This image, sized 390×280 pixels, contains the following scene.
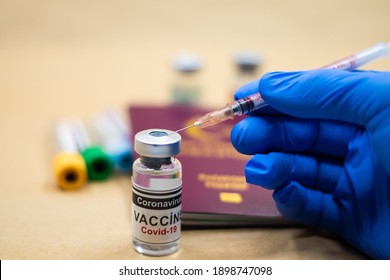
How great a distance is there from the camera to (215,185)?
1041 mm

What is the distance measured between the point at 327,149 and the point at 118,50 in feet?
4.19

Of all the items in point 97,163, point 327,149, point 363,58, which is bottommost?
point 97,163

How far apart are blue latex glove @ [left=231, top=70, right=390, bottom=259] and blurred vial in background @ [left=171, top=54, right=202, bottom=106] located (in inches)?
26.0

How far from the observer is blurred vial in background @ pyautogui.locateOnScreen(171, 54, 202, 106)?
161 centimetres

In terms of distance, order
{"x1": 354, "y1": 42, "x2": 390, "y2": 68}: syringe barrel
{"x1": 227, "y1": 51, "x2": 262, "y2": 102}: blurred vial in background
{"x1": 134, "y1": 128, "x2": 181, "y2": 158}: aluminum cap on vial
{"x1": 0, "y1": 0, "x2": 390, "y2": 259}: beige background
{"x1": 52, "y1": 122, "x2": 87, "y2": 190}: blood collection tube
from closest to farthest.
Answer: {"x1": 134, "y1": 128, "x2": 181, "y2": 158}: aluminum cap on vial
{"x1": 354, "y1": 42, "x2": 390, "y2": 68}: syringe barrel
{"x1": 52, "y1": 122, "x2": 87, "y2": 190}: blood collection tube
{"x1": 0, "y1": 0, "x2": 390, "y2": 259}: beige background
{"x1": 227, "y1": 51, "x2": 262, "y2": 102}: blurred vial in background

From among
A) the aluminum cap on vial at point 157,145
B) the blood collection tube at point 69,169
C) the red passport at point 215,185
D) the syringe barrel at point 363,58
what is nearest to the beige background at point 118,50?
the blood collection tube at point 69,169

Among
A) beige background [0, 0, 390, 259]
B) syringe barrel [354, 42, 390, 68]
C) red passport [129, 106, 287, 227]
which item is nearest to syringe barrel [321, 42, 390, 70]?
syringe barrel [354, 42, 390, 68]

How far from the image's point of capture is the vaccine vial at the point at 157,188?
806 millimetres

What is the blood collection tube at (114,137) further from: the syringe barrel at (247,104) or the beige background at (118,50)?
the syringe barrel at (247,104)

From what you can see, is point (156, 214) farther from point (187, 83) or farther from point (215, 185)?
point (187, 83)

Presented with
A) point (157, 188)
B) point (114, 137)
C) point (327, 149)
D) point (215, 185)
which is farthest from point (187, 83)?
point (157, 188)

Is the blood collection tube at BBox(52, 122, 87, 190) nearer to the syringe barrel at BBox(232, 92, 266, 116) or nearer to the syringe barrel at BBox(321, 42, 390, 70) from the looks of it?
the syringe barrel at BBox(232, 92, 266, 116)

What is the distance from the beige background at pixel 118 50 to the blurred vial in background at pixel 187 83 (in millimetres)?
50
